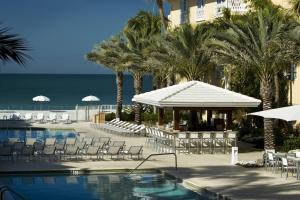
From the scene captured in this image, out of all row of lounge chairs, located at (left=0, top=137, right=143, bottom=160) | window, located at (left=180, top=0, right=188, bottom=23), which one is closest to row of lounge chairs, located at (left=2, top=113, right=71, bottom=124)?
window, located at (left=180, top=0, right=188, bottom=23)

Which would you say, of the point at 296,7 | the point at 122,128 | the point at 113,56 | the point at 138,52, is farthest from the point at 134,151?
the point at 113,56

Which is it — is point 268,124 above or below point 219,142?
above

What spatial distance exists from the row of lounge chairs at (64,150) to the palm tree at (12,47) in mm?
10758

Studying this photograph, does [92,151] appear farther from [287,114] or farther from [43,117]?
[43,117]

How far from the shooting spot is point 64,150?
883 inches

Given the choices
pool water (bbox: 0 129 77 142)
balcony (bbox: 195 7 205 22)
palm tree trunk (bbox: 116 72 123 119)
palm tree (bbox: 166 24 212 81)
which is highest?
balcony (bbox: 195 7 205 22)

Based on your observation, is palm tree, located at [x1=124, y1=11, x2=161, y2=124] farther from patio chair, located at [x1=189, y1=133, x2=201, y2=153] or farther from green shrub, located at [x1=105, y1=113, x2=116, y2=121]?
patio chair, located at [x1=189, y1=133, x2=201, y2=153]

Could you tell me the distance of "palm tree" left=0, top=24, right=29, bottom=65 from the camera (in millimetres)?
11477

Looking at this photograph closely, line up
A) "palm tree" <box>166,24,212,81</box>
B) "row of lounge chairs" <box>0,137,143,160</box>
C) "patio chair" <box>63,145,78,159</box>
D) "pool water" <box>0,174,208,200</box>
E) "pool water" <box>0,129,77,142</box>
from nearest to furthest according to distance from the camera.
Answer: "pool water" <box>0,174,208,200</box>
"row of lounge chairs" <box>0,137,143,160</box>
"patio chair" <box>63,145,78,159</box>
"palm tree" <box>166,24,212,81</box>
"pool water" <box>0,129,77,142</box>

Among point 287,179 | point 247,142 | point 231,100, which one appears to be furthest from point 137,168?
point 247,142

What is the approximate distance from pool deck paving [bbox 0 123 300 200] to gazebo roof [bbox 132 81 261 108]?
2205 mm

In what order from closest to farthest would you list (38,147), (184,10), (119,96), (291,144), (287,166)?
(287,166) → (38,147) → (291,144) → (119,96) → (184,10)

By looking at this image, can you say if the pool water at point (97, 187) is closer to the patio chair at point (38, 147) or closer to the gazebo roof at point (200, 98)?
the patio chair at point (38, 147)

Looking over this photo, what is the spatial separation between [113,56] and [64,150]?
18285 millimetres
